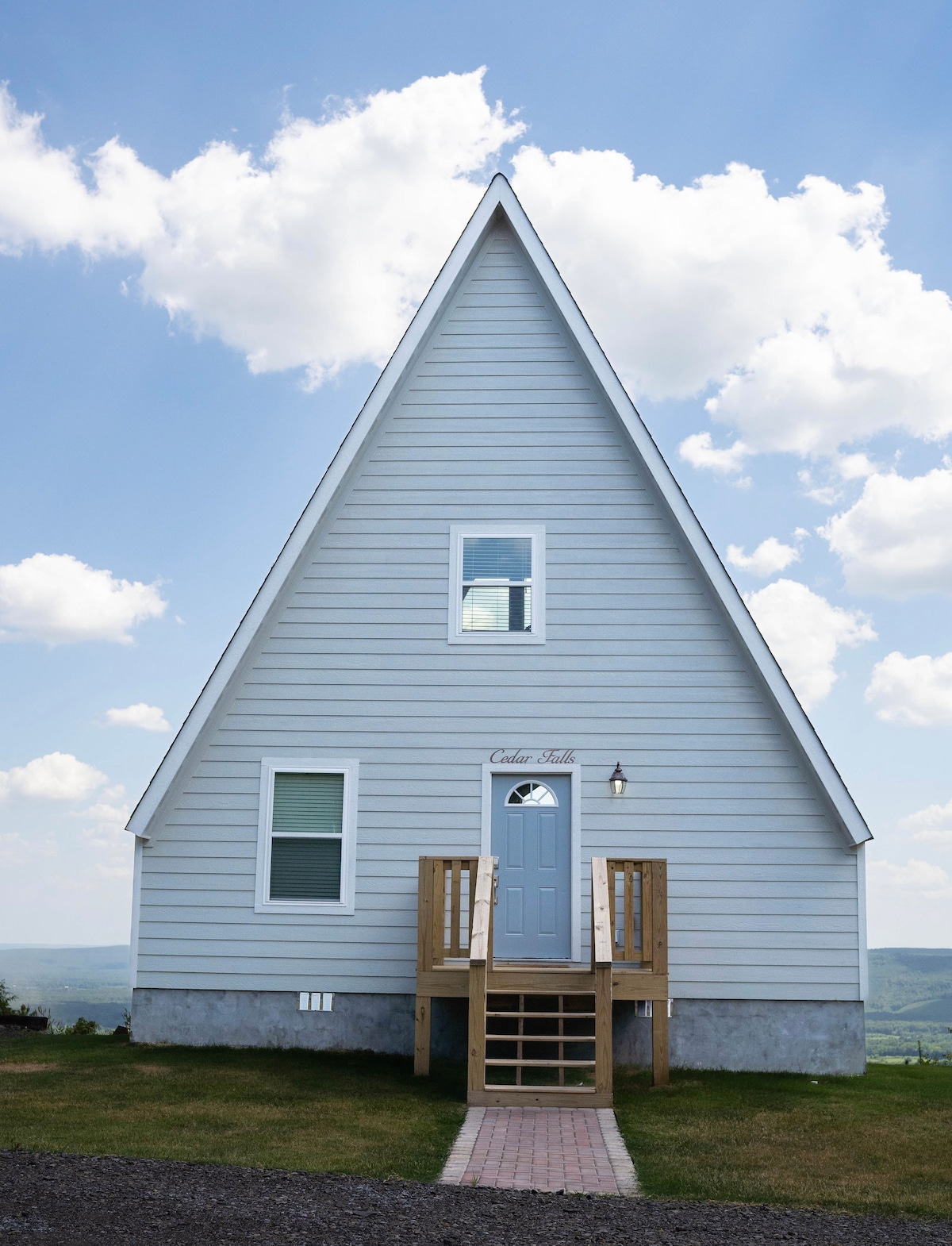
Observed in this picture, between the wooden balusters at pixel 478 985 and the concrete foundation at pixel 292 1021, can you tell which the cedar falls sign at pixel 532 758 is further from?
the concrete foundation at pixel 292 1021

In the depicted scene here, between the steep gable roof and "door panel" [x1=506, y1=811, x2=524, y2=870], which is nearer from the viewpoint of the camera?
the steep gable roof

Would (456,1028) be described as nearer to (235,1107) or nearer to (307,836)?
(307,836)

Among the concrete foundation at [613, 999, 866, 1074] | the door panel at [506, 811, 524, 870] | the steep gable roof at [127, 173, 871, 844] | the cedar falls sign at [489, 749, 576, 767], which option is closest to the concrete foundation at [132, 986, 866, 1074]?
the concrete foundation at [613, 999, 866, 1074]

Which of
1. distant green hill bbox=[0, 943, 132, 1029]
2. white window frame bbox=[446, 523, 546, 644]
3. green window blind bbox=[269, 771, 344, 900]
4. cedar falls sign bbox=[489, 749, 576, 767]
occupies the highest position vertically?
white window frame bbox=[446, 523, 546, 644]

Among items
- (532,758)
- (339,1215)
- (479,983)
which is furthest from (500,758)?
(339,1215)

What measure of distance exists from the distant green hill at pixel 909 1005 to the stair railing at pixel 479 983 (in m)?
7.06

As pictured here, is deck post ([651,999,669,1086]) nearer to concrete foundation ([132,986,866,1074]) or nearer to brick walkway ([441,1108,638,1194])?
concrete foundation ([132,986,866,1074])

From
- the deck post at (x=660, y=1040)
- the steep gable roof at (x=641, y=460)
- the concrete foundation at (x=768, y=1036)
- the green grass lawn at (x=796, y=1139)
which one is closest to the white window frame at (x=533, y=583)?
the steep gable roof at (x=641, y=460)

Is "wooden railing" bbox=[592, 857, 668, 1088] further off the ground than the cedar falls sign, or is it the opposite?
the cedar falls sign

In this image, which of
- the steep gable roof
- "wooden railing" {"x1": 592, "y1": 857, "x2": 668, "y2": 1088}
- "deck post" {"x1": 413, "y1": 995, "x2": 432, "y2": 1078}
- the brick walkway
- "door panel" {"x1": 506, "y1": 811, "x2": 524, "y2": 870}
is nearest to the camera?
the brick walkway

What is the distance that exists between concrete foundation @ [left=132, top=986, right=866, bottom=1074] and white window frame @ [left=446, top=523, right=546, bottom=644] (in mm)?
3722

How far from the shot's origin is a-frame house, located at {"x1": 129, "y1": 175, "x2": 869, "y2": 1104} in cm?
1105

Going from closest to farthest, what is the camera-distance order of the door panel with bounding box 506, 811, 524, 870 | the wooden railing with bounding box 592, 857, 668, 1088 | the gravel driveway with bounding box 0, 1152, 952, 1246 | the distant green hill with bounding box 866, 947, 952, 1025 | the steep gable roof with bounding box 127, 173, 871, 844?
1. the gravel driveway with bounding box 0, 1152, 952, 1246
2. the wooden railing with bounding box 592, 857, 668, 1088
3. the steep gable roof with bounding box 127, 173, 871, 844
4. the door panel with bounding box 506, 811, 524, 870
5. the distant green hill with bounding box 866, 947, 952, 1025

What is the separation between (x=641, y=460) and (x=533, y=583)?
1.72m
